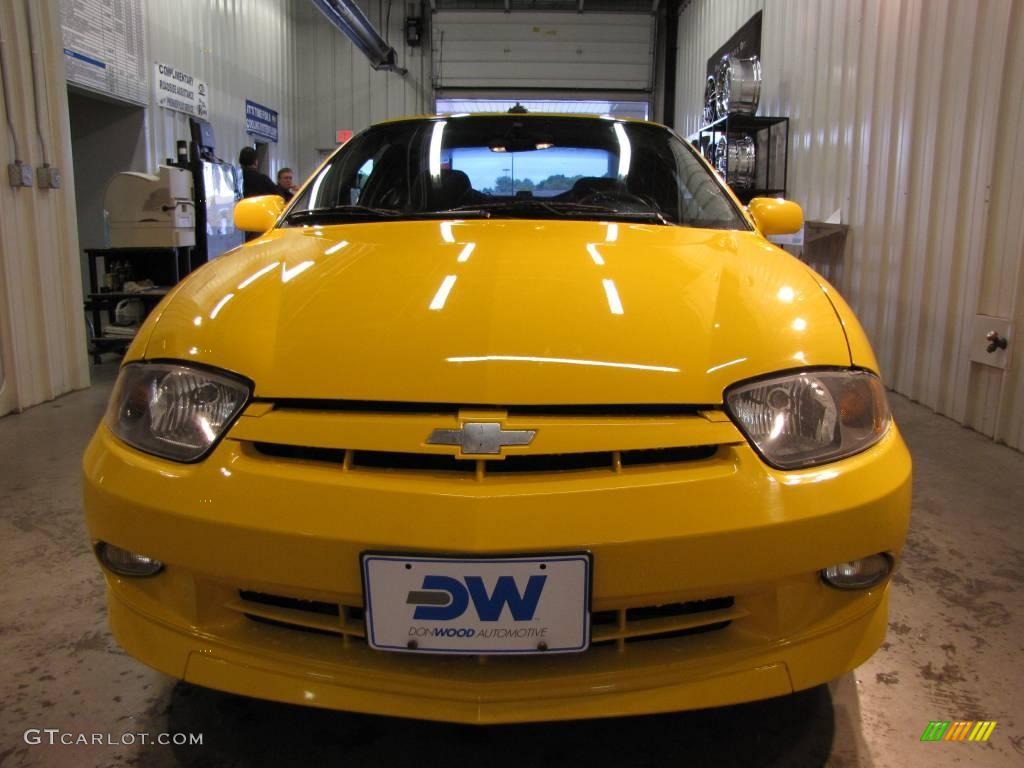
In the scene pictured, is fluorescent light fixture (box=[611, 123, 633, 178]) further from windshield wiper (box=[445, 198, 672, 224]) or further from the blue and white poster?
the blue and white poster

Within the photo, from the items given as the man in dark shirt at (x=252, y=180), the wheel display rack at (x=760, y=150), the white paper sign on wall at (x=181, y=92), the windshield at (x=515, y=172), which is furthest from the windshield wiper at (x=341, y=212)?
the white paper sign on wall at (x=181, y=92)

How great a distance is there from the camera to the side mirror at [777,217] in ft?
6.47

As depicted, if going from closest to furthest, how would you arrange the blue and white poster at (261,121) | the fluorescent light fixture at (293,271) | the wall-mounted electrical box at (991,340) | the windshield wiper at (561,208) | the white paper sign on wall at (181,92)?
the fluorescent light fixture at (293,271) < the windshield wiper at (561,208) < the wall-mounted electrical box at (991,340) < the white paper sign on wall at (181,92) < the blue and white poster at (261,121)

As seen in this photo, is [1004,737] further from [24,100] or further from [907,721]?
[24,100]

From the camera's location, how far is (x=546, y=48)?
10.7 metres

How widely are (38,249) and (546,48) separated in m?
8.52

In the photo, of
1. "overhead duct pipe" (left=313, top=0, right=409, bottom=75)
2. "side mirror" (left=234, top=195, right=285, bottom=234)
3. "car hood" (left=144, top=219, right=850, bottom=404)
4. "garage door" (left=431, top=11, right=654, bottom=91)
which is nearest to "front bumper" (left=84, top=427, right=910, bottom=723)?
"car hood" (left=144, top=219, right=850, bottom=404)

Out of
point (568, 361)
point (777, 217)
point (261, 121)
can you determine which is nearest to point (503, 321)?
point (568, 361)

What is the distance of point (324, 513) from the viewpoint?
98 centimetres

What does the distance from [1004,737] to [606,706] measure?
0.84 m

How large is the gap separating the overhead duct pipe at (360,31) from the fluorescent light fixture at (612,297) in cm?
814

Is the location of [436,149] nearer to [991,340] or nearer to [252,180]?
[991,340]

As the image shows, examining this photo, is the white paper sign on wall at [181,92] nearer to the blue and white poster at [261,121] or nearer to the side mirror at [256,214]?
the blue and white poster at [261,121]

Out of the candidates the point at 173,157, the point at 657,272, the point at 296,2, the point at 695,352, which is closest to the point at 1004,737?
the point at 695,352
